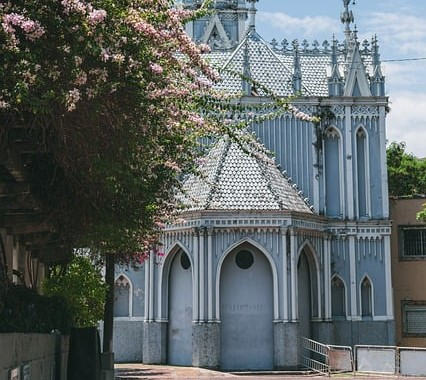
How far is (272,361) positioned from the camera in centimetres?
3416

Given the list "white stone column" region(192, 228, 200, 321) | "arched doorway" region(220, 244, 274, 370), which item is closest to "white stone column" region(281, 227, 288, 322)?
"arched doorway" region(220, 244, 274, 370)

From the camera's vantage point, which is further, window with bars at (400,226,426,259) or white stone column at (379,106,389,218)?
window with bars at (400,226,426,259)

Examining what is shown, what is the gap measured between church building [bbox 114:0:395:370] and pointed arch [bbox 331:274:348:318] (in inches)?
2.1

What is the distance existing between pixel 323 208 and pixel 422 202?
245 inches

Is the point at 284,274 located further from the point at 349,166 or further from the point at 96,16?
the point at 96,16

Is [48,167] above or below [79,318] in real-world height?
above

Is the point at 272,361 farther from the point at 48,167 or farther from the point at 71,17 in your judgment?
the point at 71,17

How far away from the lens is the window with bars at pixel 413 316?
4125 cm

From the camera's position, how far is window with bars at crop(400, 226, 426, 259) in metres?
41.9

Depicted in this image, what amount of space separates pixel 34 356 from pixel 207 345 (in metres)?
22.8

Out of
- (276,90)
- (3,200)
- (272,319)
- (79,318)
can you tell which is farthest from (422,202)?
(3,200)

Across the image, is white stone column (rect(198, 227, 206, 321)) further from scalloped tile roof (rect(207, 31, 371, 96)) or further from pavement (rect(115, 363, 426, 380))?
scalloped tile roof (rect(207, 31, 371, 96))

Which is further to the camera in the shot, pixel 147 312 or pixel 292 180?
pixel 292 180

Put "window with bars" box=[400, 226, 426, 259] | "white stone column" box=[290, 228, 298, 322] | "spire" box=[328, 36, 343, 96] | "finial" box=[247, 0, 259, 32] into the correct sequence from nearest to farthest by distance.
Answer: "white stone column" box=[290, 228, 298, 322] → "spire" box=[328, 36, 343, 96] → "window with bars" box=[400, 226, 426, 259] → "finial" box=[247, 0, 259, 32]
